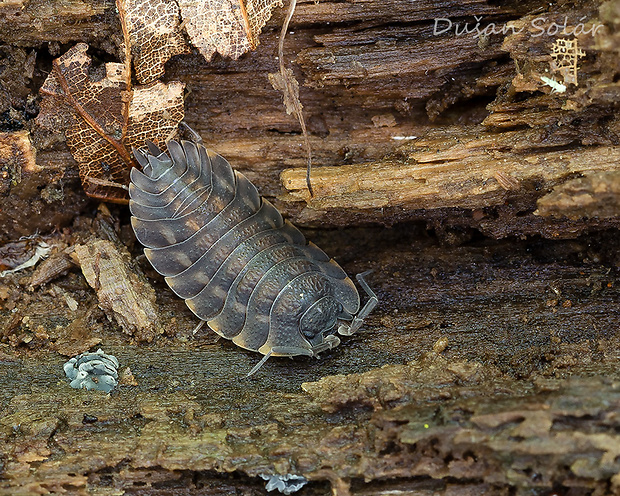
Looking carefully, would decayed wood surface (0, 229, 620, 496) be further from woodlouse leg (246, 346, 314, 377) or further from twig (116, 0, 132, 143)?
twig (116, 0, 132, 143)

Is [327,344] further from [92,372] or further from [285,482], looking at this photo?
[92,372]

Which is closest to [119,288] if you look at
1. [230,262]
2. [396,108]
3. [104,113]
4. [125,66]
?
[230,262]

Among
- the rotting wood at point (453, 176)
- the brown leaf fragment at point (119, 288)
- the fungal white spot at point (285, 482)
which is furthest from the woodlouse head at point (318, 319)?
the fungal white spot at point (285, 482)

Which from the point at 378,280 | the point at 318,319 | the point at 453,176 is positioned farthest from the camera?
the point at 378,280

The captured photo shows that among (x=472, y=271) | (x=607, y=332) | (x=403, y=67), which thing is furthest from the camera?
(x=472, y=271)

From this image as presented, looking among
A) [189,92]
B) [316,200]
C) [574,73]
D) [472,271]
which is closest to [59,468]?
[316,200]

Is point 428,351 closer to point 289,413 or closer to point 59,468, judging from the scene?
point 289,413

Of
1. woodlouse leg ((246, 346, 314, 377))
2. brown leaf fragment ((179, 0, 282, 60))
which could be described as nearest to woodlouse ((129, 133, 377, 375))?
woodlouse leg ((246, 346, 314, 377))
